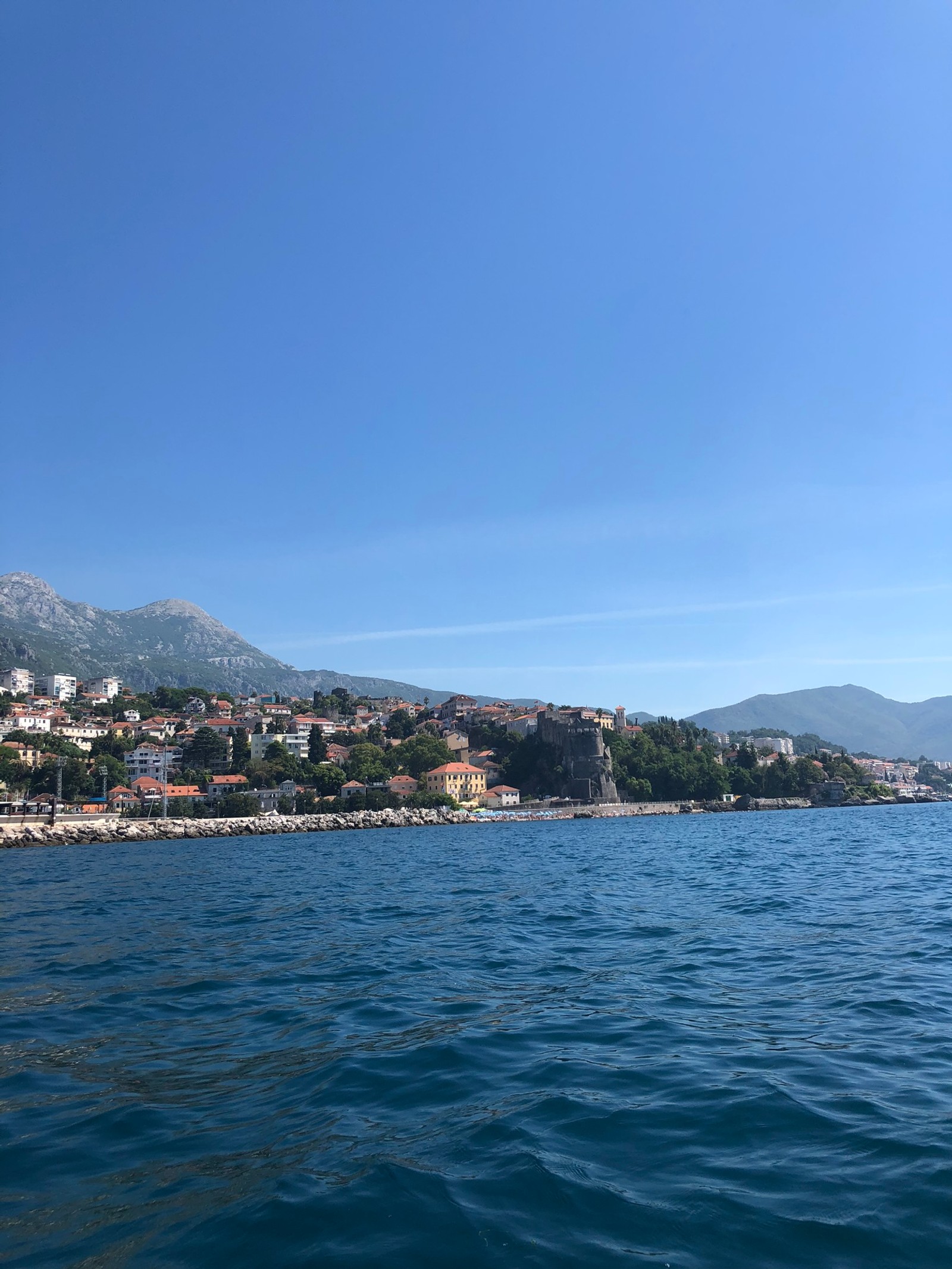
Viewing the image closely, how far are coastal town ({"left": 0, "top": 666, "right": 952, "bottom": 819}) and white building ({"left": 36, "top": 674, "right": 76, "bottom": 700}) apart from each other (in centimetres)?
1643

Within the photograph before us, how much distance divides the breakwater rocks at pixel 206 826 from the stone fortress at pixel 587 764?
22.3 meters

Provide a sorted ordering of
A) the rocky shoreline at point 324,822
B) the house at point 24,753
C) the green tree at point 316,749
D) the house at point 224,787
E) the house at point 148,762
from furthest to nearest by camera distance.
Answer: the green tree at point 316,749
the house at point 148,762
the house at point 224,787
the house at point 24,753
the rocky shoreline at point 324,822

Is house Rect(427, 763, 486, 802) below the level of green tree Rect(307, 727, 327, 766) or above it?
below

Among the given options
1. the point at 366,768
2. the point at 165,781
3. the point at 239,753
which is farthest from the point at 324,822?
the point at 239,753

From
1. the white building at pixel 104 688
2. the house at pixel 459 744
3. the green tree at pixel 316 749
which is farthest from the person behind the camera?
the white building at pixel 104 688

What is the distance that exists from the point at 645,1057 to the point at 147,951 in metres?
8.09

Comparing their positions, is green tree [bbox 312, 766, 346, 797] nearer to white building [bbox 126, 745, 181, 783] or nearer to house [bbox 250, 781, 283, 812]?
house [bbox 250, 781, 283, 812]

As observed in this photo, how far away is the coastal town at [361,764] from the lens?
276ft

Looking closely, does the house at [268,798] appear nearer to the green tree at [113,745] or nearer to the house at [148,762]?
the house at [148,762]

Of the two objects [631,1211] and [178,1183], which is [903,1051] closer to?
[631,1211]

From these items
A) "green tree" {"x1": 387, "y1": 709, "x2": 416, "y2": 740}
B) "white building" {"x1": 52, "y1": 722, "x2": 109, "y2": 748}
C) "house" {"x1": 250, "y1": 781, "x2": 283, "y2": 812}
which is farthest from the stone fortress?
"white building" {"x1": 52, "y1": 722, "x2": 109, "y2": 748}

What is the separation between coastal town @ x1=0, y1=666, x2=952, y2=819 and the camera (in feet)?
276

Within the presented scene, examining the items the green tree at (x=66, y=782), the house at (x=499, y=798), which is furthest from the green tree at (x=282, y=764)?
the house at (x=499, y=798)

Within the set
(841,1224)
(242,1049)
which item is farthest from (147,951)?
(841,1224)
